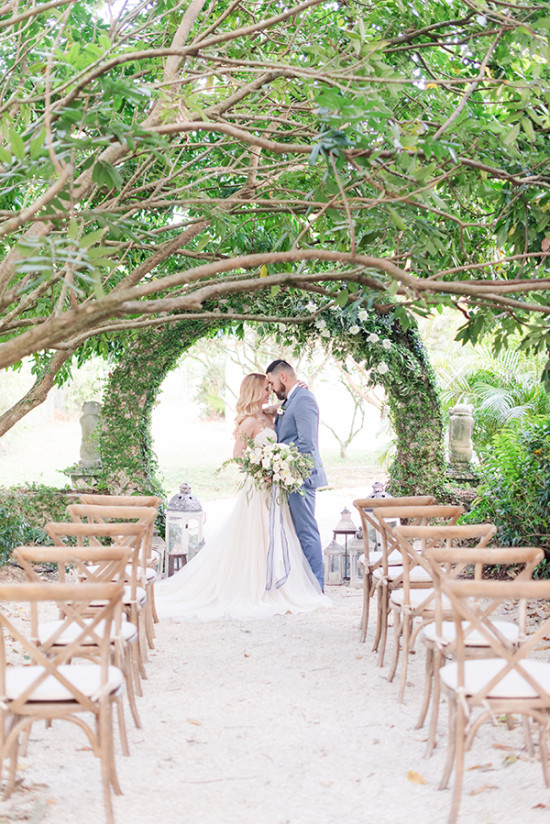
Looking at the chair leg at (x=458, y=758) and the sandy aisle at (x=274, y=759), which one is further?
the sandy aisle at (x=274, y=759)

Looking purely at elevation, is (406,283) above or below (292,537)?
above

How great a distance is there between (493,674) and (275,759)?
115 centimetres

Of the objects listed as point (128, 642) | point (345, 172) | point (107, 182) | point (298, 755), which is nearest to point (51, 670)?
point (128, 642)

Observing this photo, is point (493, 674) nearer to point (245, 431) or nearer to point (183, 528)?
point (245, 431)

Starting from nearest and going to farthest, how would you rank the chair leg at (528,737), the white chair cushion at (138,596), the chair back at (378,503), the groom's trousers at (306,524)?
the chair leg at (528,737) → the white chair cushion at (138,596) → the chair back at (378,503) → the groom's trousers at (306,524)

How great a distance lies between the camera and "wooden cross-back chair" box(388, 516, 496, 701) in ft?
15.1

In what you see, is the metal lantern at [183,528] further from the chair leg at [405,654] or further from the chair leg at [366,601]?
the chair leg at [405,654]

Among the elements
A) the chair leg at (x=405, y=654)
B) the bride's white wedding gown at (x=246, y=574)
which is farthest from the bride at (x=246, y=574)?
the chair leg at (x=405, y=654)

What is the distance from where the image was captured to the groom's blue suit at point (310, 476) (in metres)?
7.51

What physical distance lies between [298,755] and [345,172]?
2.98 meters

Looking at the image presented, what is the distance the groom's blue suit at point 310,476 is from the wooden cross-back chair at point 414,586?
190cm

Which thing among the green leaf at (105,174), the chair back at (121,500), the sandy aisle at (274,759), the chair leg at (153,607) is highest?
the green leaf at (105,174)

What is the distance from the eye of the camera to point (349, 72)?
12.4 ft

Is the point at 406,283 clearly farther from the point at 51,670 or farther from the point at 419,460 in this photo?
the point at 419,460
